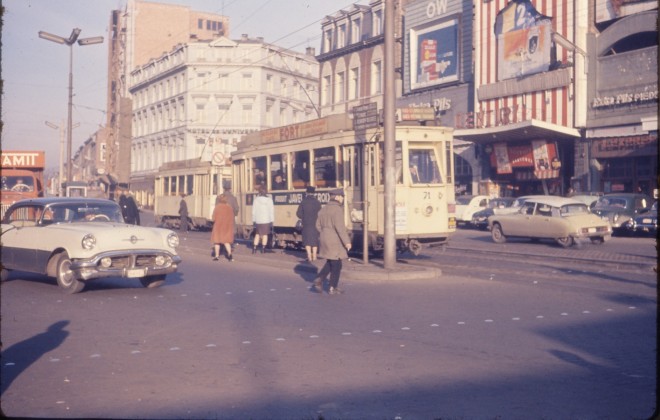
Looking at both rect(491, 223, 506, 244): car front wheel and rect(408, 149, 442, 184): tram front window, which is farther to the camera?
rect(491, 223, 506, 244): car front wheel

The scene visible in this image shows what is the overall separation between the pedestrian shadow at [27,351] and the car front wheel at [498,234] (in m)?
19.2

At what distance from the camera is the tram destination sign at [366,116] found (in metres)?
15.2

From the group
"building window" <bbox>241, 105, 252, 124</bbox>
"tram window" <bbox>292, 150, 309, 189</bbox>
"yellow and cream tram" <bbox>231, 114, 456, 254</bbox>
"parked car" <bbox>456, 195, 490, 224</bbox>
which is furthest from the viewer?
"building window" <bbox>241, 105, 252, 124</bbox>

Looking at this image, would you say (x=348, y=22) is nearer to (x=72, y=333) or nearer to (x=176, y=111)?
(x=176, y=111)

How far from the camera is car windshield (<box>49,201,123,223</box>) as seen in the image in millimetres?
12697

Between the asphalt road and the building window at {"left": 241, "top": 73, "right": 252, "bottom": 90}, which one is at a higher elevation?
the building window at {"left": 241, "top": 73, "right": 252, "bottom": 90}

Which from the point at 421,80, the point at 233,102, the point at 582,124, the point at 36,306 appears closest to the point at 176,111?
the point at 233,102

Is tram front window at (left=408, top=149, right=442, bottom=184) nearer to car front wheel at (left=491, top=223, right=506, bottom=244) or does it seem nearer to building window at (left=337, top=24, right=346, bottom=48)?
car front wheel at (left=491, top=223, right=506, bottom=244)

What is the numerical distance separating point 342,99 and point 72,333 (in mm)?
46701

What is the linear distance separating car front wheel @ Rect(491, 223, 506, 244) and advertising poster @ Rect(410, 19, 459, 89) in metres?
20.6

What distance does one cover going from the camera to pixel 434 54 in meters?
46.0

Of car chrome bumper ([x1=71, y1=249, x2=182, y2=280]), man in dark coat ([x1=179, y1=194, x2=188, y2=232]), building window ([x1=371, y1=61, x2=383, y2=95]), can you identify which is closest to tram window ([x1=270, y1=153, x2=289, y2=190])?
car chrome bumper ([x1=71, y1=249, x2=182, y2=280])

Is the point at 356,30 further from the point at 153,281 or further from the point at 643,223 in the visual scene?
the point at 153,281

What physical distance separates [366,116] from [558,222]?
10.3 metres
